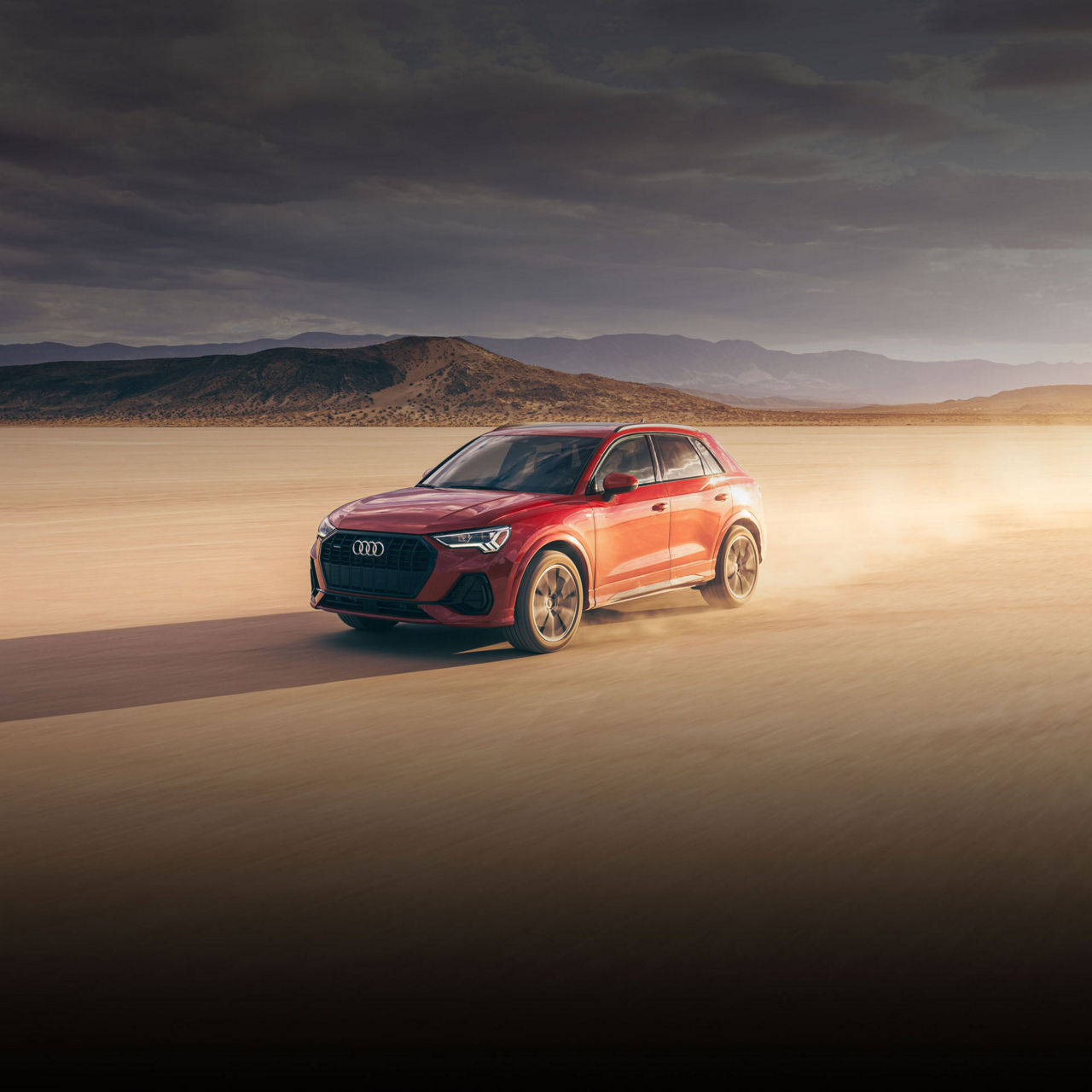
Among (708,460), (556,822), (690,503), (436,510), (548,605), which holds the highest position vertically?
(708,460)

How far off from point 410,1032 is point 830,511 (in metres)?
20.7

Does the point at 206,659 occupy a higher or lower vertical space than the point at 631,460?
lower

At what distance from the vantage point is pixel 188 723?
757cm

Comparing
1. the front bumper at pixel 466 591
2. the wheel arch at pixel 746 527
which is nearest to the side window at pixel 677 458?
the wheel arch at pixel 746 527

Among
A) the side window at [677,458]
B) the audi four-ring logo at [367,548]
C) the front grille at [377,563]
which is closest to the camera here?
the front grille at [377,563]

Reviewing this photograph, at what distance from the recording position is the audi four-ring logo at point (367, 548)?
9898 millimetres

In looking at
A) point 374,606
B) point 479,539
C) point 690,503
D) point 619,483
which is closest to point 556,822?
point 479,539

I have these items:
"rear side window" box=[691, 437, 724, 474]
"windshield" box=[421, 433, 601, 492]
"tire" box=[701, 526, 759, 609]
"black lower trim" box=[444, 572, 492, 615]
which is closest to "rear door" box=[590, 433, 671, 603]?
"windshield" box=[421, 433, 601, 492]

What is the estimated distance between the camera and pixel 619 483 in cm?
1052

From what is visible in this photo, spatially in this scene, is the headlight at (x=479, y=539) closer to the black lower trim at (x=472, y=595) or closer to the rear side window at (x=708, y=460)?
the black lower trim at (x=472, y=595)

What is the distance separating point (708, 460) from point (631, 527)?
1726 millimetres

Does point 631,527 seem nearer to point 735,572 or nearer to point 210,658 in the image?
point 735,572

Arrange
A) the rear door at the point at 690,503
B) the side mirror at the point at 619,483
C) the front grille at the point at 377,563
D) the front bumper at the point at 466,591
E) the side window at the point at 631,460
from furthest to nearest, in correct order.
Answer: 1. the rear door at the point at 690,503
2. the side window at the point at 631,460
3. the side mirror at the point at 619,483
4. the front grille at the point at 377,563
5. the front bumper at the point at 466,591

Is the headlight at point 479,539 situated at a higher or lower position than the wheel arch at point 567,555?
higher
